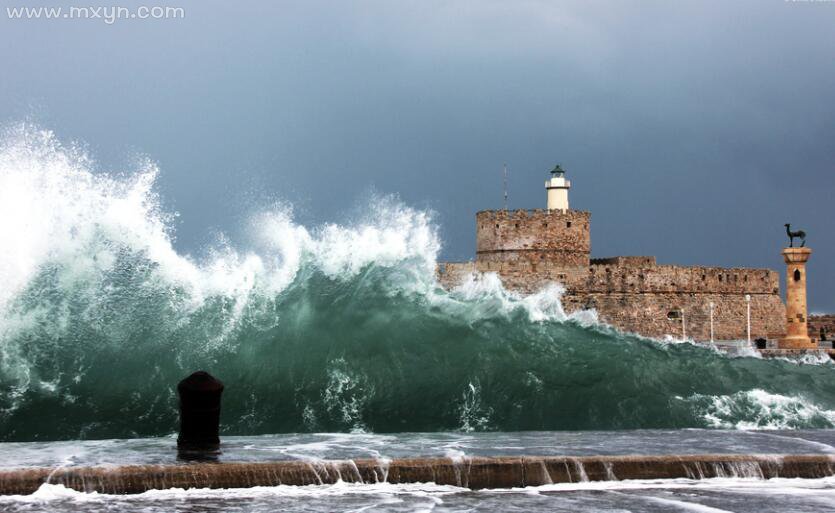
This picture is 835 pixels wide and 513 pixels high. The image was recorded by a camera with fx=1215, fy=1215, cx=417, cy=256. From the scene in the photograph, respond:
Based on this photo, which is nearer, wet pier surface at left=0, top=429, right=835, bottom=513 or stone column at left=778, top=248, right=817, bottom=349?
wet pier surface at left=0, top=429, right=835, bottom=513

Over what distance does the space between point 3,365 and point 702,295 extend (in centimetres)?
3023

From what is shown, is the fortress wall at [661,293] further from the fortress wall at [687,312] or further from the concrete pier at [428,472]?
the concrete pier at [428,472]

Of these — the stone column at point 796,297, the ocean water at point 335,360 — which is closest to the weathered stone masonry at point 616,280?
the stone column at point 796,297

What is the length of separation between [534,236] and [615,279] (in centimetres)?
328

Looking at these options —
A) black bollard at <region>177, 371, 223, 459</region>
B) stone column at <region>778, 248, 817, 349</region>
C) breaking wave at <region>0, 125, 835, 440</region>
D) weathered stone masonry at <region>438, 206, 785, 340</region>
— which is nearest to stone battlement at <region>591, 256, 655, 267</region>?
weathered stone masonry at <region>438, 206, 785, 340</region>

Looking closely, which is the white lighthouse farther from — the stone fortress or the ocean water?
the ocean water

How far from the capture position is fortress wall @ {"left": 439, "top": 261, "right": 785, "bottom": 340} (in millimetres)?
37094

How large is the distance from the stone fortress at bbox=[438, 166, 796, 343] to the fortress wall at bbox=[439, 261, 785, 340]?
30mm

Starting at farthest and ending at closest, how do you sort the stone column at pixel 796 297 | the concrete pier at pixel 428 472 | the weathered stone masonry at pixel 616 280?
the weathered stone masonry at pixel 616 280 → the stone column at pixel 796 297 → the concrete pier at pixel 428 472

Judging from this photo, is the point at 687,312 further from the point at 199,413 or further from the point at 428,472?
the point at 428,472

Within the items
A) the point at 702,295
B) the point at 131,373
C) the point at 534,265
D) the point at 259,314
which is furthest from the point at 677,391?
the point at 702,295

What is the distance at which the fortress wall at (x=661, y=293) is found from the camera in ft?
122

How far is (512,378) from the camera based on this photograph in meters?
14.8

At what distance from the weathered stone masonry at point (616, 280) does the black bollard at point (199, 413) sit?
25645 mm
